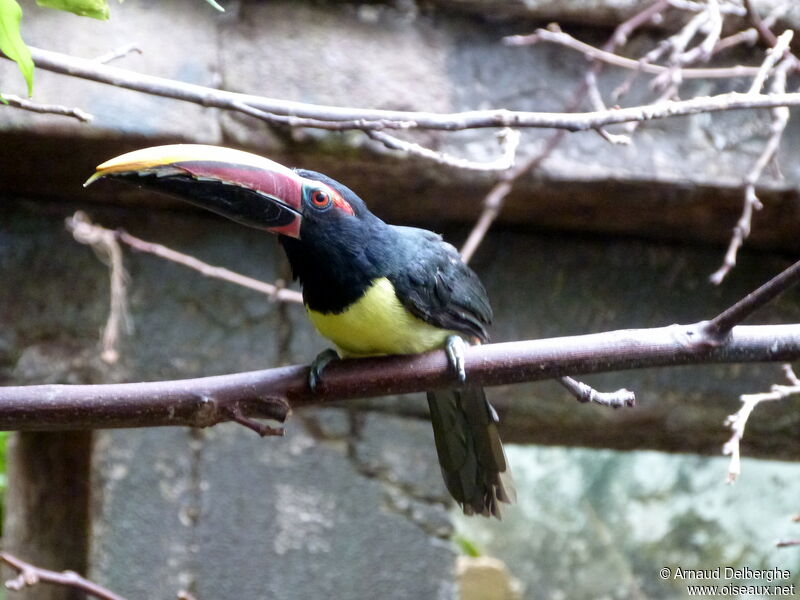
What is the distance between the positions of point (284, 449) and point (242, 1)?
49.6 inches

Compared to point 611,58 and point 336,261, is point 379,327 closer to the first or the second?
point 336,261

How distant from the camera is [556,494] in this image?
243 inches

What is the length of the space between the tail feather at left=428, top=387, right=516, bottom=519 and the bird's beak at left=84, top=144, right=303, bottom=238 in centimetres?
56

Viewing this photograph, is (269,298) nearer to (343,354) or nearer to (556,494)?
(343,354)

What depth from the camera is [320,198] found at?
6.12 feet

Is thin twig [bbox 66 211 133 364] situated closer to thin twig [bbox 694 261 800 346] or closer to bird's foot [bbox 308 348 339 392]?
bird's foot [bbox 308 348 339 392]

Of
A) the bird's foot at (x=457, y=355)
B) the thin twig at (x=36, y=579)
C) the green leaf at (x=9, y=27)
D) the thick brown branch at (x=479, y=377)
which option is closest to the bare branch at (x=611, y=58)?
the bird's foot at (x=457, y=355)

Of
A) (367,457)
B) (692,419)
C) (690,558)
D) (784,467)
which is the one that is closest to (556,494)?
(690,558)

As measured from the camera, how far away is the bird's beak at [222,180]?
4.94 ft

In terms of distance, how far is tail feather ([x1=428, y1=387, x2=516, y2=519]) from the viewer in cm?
205

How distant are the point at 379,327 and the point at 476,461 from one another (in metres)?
0.41

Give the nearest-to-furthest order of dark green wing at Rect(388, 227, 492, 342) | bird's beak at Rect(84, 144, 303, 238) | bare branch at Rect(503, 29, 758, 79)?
bird's beak at Rect(84, 144, 303, 238)
dark green wing at Rect(388, 227, 492, 342)
bare branch at Rect(503, 29, 758, 79)

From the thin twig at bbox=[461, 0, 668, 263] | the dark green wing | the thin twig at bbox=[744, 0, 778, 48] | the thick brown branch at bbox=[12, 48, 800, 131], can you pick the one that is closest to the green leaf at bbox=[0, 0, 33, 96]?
the thick brown branch at bbox=[12, 48, 800, 131]

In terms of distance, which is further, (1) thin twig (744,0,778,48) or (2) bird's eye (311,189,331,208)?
(1) thin twig (744,0,778,48)
